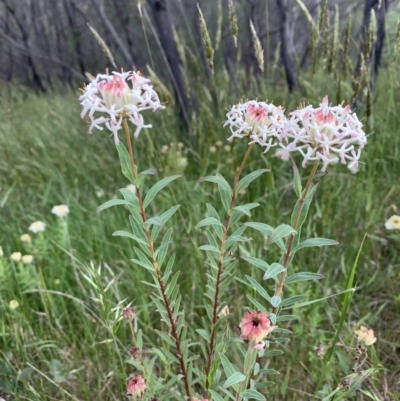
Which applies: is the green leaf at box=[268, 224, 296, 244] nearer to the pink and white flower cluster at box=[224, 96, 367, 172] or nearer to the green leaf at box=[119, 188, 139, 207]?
the pink and white flower cluster at box=[224, 96, 367, 172]

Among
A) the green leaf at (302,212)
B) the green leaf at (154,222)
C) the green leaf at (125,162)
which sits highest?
the green leaf at (125,162)

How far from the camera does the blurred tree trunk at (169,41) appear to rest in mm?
2852

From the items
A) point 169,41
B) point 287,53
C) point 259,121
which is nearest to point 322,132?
point 259,121

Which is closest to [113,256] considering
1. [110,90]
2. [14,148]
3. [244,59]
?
[110,90]

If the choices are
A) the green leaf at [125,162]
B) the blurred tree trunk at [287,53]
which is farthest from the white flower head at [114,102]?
the blurred tree trunk at [287,53]

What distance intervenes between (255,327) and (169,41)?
2591 mm

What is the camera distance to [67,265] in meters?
1.90

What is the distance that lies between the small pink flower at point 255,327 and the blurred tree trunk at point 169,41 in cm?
230

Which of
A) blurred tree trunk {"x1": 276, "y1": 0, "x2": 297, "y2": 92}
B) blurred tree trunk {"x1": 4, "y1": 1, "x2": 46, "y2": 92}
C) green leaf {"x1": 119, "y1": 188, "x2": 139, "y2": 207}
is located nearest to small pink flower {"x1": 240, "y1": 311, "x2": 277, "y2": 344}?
green leaf {"x1": 119, "y1": 188, "x2": 139, "y2": 207}

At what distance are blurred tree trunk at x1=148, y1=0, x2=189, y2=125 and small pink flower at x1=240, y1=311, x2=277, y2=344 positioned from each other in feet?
7.54

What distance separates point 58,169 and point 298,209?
2457 mm

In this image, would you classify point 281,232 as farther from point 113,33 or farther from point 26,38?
point 26,38

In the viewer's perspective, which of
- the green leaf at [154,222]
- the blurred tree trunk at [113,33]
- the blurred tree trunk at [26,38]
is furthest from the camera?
the blurred tree trunk at [26,38]

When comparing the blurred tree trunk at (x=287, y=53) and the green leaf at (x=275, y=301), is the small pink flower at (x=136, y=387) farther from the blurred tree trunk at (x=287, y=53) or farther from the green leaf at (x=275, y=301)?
the blurred tree trunk at (x=287, y=53)
